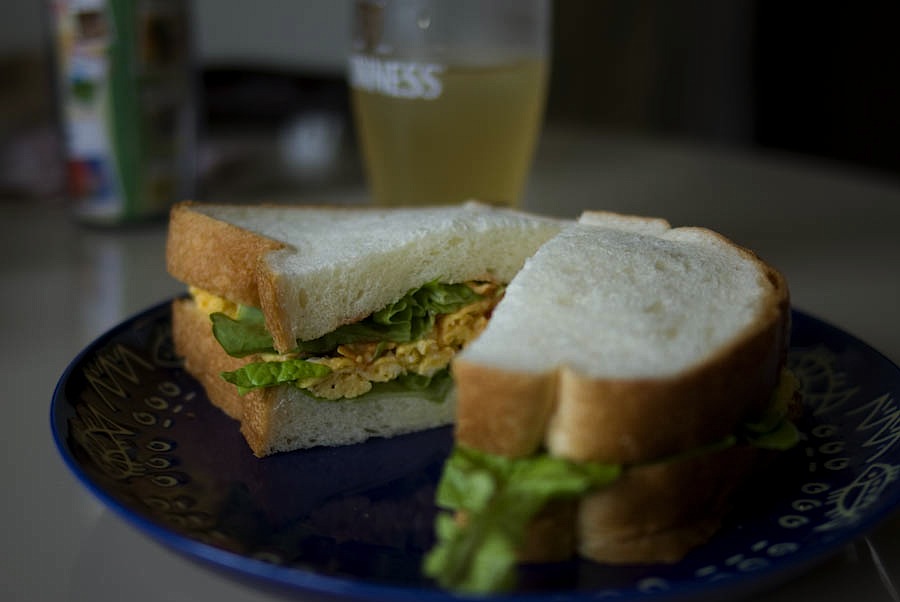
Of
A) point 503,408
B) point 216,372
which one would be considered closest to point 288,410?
point 216,372

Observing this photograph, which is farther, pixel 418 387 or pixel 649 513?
pixel 418 387

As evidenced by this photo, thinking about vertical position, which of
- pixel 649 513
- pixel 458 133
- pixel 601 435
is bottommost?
pixel 649 513

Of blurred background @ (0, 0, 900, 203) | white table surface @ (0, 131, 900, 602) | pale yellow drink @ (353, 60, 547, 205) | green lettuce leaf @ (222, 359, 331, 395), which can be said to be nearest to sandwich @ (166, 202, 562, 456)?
green lettuce leaf @ (222, 359, 331, 395)

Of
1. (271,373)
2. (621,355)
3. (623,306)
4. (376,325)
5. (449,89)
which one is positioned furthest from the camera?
(449,89)

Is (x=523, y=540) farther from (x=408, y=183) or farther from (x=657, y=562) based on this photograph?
(x=408, y=183)

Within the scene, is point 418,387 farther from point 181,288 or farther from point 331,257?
point 181,288

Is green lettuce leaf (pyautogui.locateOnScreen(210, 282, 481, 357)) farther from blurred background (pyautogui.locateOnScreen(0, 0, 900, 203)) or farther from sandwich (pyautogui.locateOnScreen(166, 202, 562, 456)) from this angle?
blurred background (pyautogui.locateOnScreen(0, 0, 900, 203))
